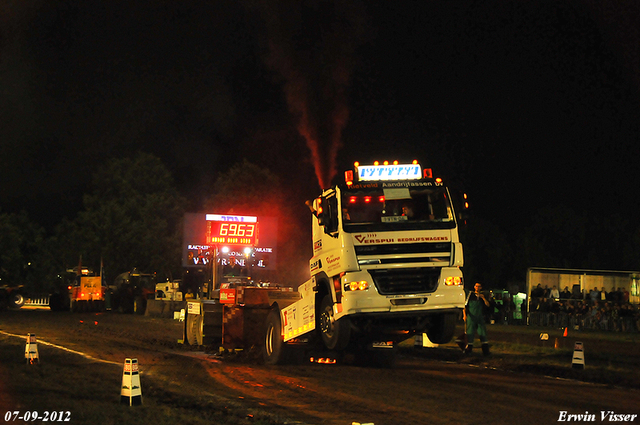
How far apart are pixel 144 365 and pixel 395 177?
6590 millimetres

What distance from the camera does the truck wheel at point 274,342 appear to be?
14.9 m

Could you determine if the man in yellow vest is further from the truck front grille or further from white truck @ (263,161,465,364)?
the truck front grille

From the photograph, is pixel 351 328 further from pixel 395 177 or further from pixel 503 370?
pixel 503 370

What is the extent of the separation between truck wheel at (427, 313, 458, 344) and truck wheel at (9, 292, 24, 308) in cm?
3628

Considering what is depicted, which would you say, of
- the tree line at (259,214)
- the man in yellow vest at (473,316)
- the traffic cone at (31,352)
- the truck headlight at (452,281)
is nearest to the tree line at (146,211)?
the tree line at (259,214)

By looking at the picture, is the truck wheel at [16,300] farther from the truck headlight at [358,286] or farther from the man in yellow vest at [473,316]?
the truck headlight at [358,286]

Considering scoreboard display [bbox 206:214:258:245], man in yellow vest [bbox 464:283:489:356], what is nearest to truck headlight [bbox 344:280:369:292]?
man in yellow vest [bbox 464:283:489:356]

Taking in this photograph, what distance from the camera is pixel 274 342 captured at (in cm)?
1528

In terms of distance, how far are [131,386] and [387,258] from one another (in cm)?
487

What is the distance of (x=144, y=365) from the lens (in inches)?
581

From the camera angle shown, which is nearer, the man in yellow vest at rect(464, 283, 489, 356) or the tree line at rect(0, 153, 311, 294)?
the man in yellow vest at rect(464, 283, 489, 356)

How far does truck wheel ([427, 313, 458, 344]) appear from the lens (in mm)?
12750

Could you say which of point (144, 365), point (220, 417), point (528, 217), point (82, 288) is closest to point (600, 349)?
point (144, 365)

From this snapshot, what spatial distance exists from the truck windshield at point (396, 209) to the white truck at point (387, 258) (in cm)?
2
